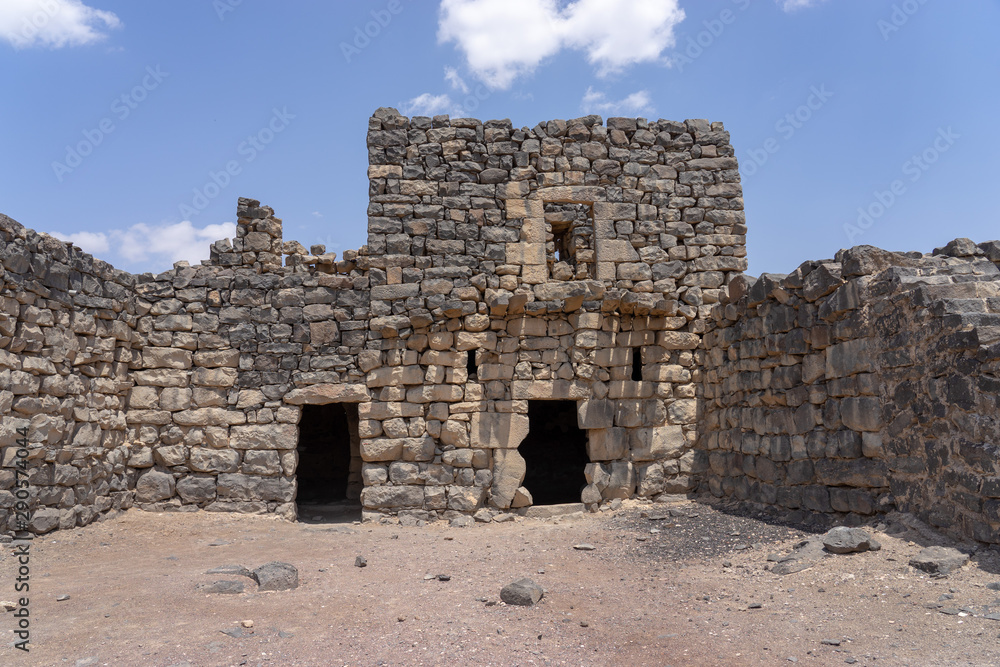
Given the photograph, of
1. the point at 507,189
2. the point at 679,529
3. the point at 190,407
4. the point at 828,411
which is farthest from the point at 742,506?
the point at 190,407

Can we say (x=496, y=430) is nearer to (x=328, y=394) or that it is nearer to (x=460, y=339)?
(x=460, y=339)

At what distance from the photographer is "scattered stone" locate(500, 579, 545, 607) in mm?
4734

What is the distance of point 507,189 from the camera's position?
28.9ft

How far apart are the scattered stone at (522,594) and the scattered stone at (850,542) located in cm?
243

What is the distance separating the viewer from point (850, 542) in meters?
5.28

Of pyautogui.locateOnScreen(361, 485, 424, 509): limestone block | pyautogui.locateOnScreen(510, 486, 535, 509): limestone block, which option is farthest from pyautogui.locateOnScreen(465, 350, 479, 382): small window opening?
pyautogui.locateOnScreen(361, 485, 424, 509): limestone block

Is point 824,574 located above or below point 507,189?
below

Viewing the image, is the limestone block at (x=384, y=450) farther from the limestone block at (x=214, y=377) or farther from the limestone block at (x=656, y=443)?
the limestone block at (x=656, y=443)

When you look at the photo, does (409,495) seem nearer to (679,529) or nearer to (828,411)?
(679,529)

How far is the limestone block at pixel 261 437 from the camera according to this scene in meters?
8.42

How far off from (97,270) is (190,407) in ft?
6.51

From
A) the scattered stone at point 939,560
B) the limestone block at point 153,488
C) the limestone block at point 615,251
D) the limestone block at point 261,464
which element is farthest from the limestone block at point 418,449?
the scattered stone at point 939,560

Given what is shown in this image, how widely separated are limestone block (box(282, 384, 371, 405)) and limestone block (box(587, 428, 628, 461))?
9.66 feet

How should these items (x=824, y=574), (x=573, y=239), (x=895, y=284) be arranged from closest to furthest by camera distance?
(x=824, y=574) < (x=895, y=284) < (x=573, y=239)
